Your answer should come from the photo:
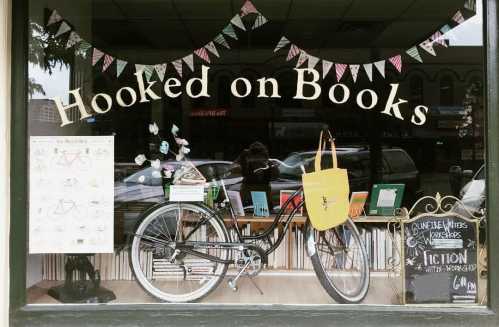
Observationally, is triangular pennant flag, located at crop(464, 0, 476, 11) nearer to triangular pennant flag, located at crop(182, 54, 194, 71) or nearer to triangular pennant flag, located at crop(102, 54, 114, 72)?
triangular pennant flag, located at crop(182, 54, 194, 71)

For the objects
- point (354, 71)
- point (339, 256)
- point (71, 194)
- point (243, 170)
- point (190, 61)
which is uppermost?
point (190, 61)

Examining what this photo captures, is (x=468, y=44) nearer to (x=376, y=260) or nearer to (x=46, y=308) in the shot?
(x=376, y=260)

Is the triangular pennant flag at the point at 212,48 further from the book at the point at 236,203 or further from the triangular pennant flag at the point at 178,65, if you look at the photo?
the book at the point at 236,203

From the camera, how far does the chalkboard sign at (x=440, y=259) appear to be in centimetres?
380

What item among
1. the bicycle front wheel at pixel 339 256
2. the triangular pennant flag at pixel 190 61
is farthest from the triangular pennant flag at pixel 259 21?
the bicycle front wheel at pixel 339 256

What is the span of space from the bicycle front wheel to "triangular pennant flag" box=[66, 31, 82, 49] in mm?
2306

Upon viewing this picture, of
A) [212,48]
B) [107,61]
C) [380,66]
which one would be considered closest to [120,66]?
[107,61]

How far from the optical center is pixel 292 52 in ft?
15.1

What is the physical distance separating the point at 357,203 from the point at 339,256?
48 centimetres

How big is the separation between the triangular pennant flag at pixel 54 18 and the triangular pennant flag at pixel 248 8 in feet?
4.48

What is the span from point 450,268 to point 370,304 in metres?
0.62

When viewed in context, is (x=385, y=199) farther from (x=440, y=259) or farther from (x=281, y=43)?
(x=281, y=43)

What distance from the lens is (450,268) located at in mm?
3869

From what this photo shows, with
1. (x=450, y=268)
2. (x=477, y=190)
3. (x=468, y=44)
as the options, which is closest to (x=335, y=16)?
(x=468, y=44)
